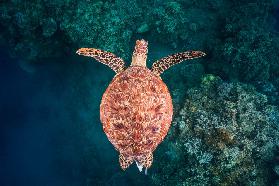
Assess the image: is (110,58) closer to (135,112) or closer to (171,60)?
(171,60)

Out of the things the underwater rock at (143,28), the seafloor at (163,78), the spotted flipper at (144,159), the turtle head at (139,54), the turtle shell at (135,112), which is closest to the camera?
the turtle shell at (135,112)

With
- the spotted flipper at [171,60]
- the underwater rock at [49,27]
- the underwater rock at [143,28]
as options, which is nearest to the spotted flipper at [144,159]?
the spotted flipper at [171,60]

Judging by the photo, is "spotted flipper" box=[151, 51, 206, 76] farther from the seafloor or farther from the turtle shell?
the seafloor

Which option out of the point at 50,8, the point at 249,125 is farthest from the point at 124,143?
the point at 50,8

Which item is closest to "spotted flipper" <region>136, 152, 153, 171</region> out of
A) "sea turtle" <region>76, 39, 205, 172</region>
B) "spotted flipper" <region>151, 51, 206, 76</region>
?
"sea turtle" <region>76, 39, 205, 172</region>

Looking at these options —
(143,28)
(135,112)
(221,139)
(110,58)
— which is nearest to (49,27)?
(143,28)

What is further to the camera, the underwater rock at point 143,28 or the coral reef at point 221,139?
the underwater rock at point 143,28

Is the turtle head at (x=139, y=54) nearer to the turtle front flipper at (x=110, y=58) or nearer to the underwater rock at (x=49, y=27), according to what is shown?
the turtle front flipper at (x=110, y=58)
